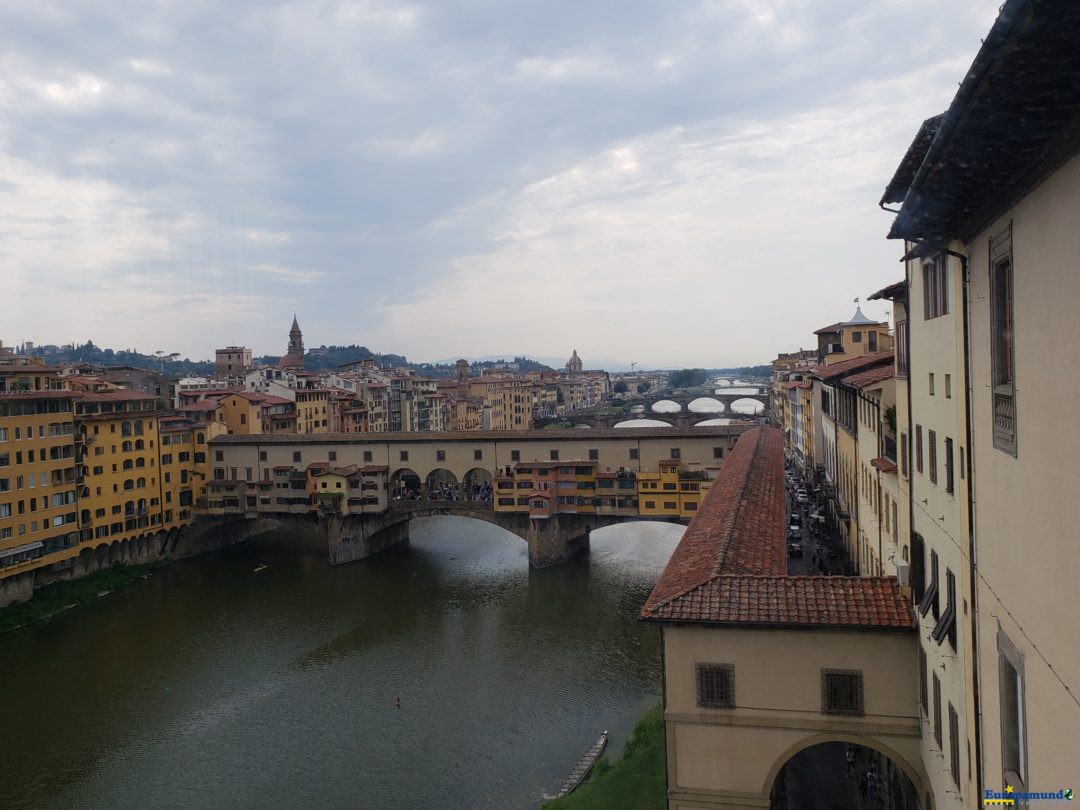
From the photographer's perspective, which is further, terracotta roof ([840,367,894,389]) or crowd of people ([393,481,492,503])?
crowd of people ([393,481,492,503])

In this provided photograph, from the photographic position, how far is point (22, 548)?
2880 cm

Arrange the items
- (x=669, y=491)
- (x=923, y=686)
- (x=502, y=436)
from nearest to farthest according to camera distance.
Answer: (x=923, y=686)
(x=669, y=491)
(x=502, y=436)

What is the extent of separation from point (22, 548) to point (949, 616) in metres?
31.7

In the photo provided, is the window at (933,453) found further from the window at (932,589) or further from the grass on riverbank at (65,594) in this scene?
the grass on riverbank at (65,594)

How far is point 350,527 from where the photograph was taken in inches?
1455

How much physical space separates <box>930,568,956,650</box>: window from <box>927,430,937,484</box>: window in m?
0.98

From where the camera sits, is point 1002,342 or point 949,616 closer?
point 1002,342

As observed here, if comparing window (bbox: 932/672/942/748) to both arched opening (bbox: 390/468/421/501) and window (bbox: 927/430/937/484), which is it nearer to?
window (bbox: 927/430/937/484)

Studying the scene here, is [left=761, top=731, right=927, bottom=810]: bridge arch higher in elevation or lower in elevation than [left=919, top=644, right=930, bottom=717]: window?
lower

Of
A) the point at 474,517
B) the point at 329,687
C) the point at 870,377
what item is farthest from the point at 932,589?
the point at 474,517

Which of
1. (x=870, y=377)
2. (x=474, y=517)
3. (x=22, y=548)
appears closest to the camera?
(x=870, y=377)

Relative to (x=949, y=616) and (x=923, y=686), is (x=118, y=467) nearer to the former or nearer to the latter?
(x=923, y=686)

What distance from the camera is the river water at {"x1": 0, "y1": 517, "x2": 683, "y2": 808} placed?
689 inches

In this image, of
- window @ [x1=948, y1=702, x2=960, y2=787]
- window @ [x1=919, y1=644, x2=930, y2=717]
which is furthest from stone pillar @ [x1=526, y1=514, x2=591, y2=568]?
window @ [x1=948, y1=702, x2=960, y2=787]
